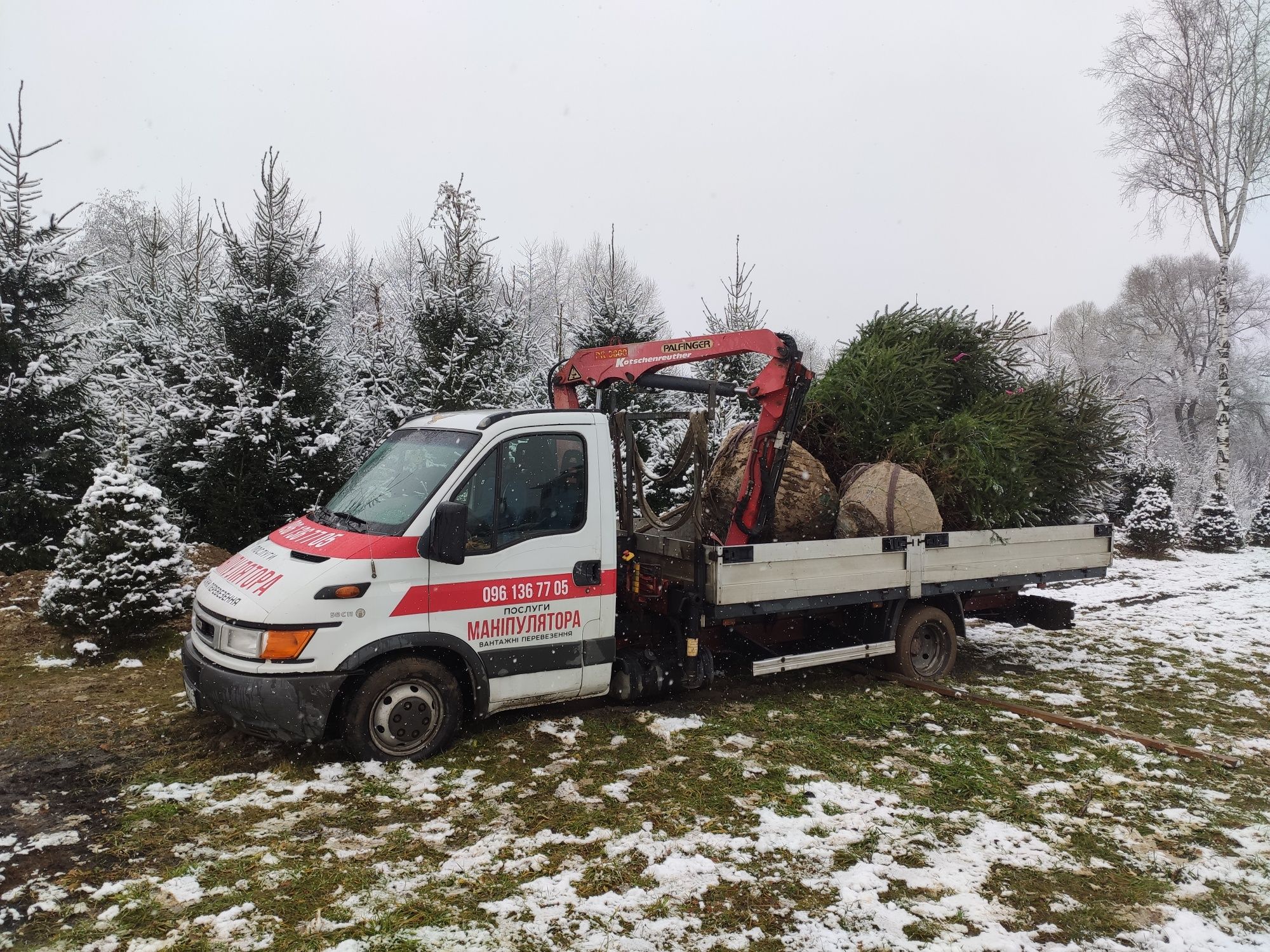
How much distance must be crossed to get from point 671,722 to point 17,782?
386 centimetres

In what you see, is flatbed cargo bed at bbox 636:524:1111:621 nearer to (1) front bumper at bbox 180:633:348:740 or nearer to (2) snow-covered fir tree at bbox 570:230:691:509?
(1) front bumper at bbox 180:633:348:740

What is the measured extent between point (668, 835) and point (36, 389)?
987cm

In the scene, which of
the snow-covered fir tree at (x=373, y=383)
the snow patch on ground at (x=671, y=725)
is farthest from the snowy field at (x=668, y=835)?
the snow-covered fir tree at (x=373, y=383)

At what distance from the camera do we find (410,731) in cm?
476

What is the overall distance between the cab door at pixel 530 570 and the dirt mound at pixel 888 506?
2427mm

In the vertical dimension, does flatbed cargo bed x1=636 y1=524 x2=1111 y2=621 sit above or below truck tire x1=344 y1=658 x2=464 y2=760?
above

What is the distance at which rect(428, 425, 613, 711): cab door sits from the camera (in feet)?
16.0

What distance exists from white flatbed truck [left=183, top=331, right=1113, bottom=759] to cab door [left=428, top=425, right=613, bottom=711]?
0.04 ft

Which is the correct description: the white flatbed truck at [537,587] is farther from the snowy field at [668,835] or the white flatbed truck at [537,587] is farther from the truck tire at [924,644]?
the snowy field at [668,835]

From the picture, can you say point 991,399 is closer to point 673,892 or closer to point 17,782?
point 673,892

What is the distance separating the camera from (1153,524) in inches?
682

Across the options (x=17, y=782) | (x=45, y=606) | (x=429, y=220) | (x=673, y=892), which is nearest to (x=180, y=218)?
(x=429, y=220)

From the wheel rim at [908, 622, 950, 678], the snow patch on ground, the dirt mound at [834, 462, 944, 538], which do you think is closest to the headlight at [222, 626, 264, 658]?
the snow patch on ground

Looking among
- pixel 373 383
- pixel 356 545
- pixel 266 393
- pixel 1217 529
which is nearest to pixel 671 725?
pixel 356 545
